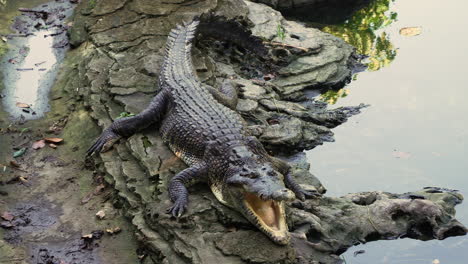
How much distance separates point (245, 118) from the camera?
23.9 ft

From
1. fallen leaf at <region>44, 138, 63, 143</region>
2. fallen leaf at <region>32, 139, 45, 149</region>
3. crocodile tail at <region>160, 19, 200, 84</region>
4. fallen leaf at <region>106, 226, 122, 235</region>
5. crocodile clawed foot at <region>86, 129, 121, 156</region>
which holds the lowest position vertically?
fallen leaf at <region>32, 139, 45, 149</region>

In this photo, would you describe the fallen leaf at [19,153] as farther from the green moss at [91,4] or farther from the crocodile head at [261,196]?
the green moss at [91,4]

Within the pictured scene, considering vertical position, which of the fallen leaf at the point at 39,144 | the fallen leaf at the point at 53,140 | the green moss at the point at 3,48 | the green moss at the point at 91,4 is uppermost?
the green moss at the point at 91,4

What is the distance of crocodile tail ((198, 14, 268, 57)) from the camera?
8.66 m

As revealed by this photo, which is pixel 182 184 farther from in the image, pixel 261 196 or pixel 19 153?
pixel 19 153

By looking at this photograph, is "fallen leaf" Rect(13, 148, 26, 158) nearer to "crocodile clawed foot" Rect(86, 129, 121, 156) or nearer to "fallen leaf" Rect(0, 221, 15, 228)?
"crocodile clawed foot" Rect(86, 129, 121, 156)

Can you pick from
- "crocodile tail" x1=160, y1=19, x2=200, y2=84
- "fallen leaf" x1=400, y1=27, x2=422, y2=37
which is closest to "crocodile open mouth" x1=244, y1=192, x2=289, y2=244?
"crocodile tail" x1=160, y1=19, x2=200, y2=84

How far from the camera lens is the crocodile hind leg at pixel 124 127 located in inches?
253

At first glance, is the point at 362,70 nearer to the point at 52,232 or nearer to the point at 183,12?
the point at 183,12

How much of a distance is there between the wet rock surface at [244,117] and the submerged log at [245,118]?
1 centimetres

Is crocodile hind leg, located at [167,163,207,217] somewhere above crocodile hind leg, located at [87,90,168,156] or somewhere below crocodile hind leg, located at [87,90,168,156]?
above

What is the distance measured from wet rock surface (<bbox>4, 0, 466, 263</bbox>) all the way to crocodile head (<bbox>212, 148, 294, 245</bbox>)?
0.14m

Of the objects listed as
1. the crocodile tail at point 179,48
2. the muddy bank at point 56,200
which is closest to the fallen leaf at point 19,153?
the muddy bank at point 56,200

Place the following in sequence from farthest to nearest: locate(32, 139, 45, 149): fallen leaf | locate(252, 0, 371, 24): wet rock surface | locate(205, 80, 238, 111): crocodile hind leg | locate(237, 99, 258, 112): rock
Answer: locate(252, 0, 371, 24): wet rock surface < locate(237, 99, 258, 112): rock < locate(205, 80, 238, 111): crocodile hind leg < locate(32, 139, 45, 149): fallen leaf
